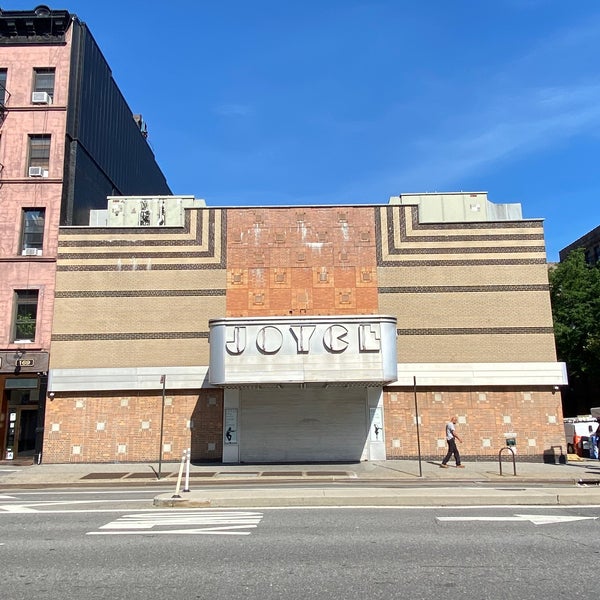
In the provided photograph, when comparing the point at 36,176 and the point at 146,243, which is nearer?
the point at 146,243

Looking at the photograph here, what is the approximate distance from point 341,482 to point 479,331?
9604 mm

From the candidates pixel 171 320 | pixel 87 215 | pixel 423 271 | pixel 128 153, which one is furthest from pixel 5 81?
pixel 423 271

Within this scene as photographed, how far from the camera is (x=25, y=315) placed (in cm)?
2344

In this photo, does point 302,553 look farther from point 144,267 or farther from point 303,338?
point 144,267

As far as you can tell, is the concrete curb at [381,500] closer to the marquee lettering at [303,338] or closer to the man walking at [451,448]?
the man walking at [451,448]

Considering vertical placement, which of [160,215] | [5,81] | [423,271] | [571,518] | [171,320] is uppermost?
[5,81]

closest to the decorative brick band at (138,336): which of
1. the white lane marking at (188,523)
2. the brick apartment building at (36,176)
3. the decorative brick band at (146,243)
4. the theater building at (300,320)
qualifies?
the theater building at (300,320)

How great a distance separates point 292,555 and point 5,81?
26395 millimetres

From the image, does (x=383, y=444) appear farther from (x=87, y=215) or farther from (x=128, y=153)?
(x=128, y=153)

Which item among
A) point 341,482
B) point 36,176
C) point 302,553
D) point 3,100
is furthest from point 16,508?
point 3,100

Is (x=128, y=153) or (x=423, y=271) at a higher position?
(x=128, y=153)

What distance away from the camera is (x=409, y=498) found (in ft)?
37.1

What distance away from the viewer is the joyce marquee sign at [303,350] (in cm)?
1977

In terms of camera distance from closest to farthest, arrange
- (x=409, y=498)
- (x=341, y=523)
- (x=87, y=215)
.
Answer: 1. (x=341, y=523)
2. (x=409, y=498)
3. (x=87, y=215)
